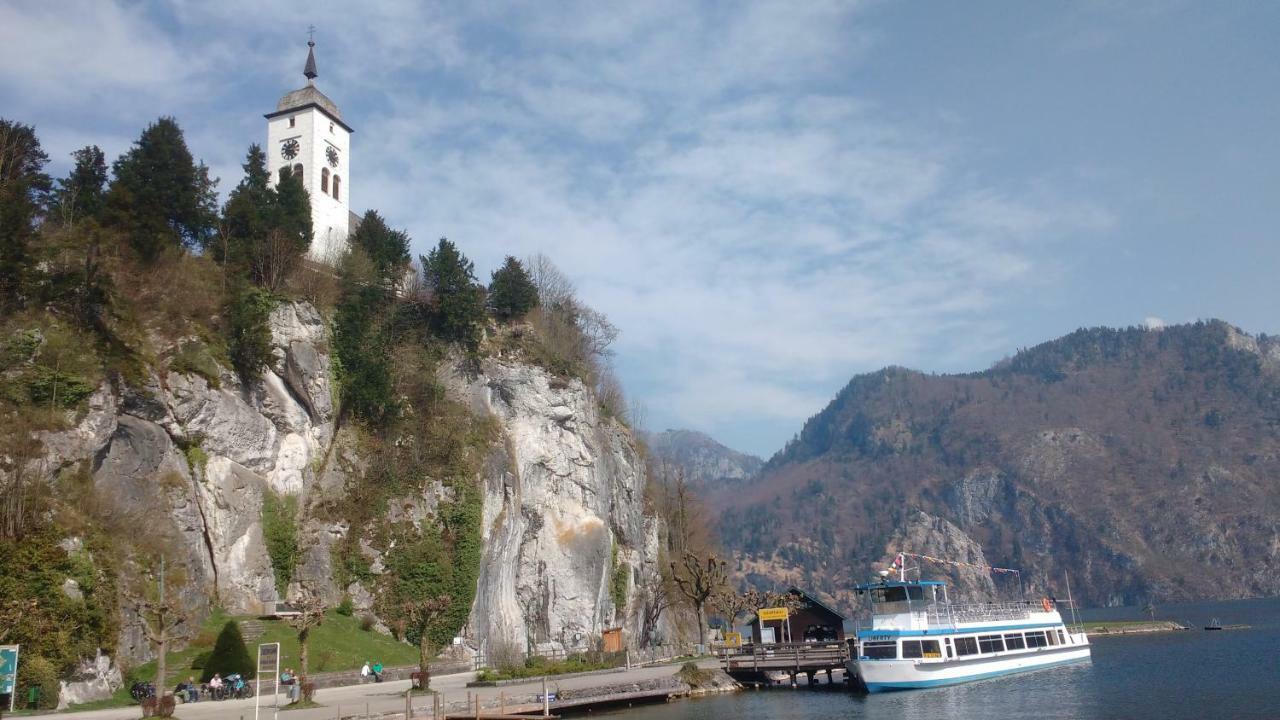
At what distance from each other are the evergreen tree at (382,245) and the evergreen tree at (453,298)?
208 centimetres

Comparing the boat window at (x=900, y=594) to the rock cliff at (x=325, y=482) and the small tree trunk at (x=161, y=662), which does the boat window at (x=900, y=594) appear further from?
the small tree trunk at (x=161, y=662)

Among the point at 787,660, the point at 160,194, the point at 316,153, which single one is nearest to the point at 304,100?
the point at 316,153

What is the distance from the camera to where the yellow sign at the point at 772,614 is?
53966 mm

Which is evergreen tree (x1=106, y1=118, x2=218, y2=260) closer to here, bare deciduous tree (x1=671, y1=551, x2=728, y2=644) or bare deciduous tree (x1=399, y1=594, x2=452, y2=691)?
bare deciduous tree (x1=399, y1=594, x2=452, y2=691)

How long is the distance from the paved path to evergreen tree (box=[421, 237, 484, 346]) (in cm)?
2075

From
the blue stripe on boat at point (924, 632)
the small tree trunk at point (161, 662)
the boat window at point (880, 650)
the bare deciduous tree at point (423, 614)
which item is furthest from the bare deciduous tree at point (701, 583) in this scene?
the small tree trunk at point (161, 662)

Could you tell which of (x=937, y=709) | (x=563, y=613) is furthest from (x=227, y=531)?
(x=937, y=709)

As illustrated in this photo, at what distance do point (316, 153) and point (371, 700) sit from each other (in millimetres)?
39452

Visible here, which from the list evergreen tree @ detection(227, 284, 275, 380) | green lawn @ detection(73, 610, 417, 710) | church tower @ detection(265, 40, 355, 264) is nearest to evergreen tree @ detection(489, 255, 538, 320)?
church tower @ detection(265, 40, 355, 264)

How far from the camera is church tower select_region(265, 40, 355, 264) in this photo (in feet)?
192

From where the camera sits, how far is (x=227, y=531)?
40.2m

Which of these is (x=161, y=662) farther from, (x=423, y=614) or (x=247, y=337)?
(x=247, y=337)

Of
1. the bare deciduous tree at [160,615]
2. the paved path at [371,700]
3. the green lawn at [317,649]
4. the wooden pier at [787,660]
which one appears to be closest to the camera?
the paved path at [371,700]

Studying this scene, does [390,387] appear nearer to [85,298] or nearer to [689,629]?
[85,298]
